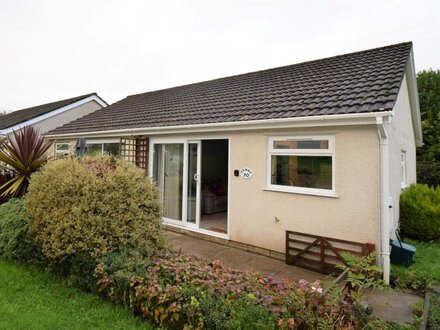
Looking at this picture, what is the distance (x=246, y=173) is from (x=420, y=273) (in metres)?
4.46

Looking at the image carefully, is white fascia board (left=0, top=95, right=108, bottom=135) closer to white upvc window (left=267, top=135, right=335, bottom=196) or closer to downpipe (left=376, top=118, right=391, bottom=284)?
white upvc window (left=267, top=135, right=335, bottom=196)

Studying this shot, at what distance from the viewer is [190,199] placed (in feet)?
29.3

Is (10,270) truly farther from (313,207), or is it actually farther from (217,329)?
(313,207)

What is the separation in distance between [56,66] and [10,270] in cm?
1629

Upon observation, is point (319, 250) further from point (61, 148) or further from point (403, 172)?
point (61, 148)

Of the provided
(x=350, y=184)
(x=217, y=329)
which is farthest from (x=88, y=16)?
(x=217, y=329)

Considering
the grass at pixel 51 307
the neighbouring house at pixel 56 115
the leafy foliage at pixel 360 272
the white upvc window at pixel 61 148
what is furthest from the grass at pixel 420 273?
the neighbouring house at pixel 56 115

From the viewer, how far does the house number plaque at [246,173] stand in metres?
7.41

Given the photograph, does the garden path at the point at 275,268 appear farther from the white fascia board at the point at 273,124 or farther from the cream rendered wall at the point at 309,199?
the white fascia board at the point at 273,124

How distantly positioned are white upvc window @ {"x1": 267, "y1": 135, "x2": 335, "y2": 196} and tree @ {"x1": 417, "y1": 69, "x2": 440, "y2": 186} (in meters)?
12.8

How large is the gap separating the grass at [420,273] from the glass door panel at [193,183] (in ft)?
18.0

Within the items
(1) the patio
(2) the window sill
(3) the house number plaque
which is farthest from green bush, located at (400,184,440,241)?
(3) the house number plaque

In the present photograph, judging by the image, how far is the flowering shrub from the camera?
2.97m

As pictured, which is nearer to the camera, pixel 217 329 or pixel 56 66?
pixel 217 329
